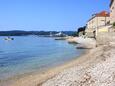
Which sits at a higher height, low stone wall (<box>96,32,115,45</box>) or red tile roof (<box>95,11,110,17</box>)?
red tile roof (<box>95,11,110,17</box>)

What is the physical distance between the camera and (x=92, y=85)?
1431 centimetres

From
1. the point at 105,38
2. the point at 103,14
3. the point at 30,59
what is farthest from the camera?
the point at 103,14

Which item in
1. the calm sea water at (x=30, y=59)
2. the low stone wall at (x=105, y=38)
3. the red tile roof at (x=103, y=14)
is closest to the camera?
the calm sea water at (x=30, y=59)

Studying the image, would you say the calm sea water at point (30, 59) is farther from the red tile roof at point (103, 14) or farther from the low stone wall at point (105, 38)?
the red tile roof at point (103, 14)

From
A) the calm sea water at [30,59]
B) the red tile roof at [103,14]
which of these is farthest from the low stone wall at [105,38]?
the red tile roof at [103,14]

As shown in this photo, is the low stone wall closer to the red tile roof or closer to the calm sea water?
the calm sea water

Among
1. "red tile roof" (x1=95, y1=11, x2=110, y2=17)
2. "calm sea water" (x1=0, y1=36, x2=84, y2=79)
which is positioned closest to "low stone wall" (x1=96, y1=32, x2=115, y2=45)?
"calm sea water" (x1=0, y1=36, x2=84, y2=79)

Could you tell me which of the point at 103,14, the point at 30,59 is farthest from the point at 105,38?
the point at 103,14

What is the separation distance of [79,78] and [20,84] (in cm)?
552

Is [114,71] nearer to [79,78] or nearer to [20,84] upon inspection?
[79,78]

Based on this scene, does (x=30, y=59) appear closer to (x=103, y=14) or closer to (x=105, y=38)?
(x=105, y=38)

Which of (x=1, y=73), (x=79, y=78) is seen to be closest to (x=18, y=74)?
(x=1, y=73)

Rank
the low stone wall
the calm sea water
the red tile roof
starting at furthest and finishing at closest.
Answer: the red tile roof
the low stone wall
the calm sea water

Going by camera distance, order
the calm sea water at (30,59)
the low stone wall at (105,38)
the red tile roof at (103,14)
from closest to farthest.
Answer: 1. the calm sea water at (30,59)
2. the low stone wall at (105,38)
3. the red tile roof at (103,14)
